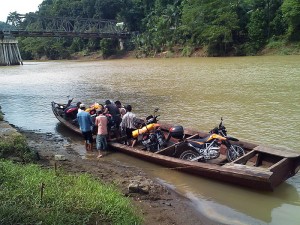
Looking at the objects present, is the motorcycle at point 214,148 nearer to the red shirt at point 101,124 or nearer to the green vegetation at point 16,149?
the red shirt at point 101,124

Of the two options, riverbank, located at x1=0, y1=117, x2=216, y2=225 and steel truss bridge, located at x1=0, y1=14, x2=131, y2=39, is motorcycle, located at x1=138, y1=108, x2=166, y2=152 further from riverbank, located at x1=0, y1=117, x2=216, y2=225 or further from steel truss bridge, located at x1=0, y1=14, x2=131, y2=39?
steel truss bridge, located at x1=0, y1=14, x2=131, y2=39

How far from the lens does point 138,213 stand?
570cm

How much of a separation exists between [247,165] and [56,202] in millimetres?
4371

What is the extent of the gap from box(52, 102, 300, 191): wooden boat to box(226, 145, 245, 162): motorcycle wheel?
21 centimetres

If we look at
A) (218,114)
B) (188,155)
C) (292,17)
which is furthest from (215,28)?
(188,155)

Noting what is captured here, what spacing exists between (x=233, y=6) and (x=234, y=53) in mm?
6292

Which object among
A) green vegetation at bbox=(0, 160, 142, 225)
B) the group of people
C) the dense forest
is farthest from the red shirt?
the dense forest

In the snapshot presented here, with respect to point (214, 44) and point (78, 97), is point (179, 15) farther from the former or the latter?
point (78, 97)

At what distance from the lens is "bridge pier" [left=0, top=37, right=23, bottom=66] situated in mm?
62084

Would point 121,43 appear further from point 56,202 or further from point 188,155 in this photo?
point 56,202

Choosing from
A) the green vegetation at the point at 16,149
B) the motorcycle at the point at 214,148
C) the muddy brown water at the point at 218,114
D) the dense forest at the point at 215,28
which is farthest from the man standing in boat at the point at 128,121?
the dense forest at the point at 215,28

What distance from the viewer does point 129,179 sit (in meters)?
7.60

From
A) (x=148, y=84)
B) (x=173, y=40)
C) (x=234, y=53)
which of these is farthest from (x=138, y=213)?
(x=173, y=40)

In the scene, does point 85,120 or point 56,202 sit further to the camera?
point 85,120
